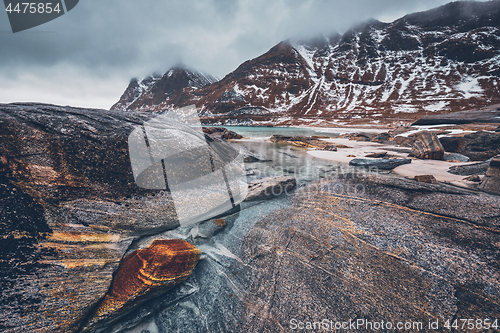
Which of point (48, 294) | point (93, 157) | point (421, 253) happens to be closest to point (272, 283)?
point (421, 253)

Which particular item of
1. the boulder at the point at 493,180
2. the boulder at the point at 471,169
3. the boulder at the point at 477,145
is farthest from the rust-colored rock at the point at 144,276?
the boulder at the point at 477,145

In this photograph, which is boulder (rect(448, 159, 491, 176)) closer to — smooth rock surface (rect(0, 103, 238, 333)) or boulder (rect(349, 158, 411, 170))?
boulder (rect(349, 158, 411, 170))

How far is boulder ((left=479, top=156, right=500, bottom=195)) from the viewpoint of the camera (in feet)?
19.6

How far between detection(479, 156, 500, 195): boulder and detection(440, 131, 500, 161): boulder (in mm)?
8381

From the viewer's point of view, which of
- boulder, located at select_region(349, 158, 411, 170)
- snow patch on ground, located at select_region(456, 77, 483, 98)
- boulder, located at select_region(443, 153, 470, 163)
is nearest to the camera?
boulder, located at select_region(349, 158, 411, 170)

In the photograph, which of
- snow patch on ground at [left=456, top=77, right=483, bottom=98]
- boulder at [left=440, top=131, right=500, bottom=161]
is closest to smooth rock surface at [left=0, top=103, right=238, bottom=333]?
boulder at [left=440, top=131, right=500, bottom=161]

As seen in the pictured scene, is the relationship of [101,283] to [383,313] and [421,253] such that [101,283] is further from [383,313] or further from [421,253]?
[421,253]

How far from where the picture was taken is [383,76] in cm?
13338

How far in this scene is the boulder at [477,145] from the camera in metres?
11.5

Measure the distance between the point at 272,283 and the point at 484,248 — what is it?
14.6 ft

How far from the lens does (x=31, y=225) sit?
358cm

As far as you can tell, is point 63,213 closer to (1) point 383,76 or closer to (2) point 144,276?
(2) point 144,276

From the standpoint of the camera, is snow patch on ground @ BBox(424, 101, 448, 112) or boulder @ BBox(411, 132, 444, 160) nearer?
boulder @ BBox(411, 132, 444, 160)

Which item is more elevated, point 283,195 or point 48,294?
point 48,294
